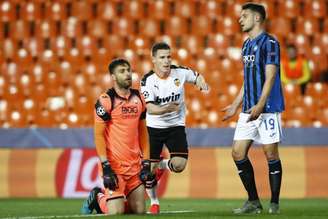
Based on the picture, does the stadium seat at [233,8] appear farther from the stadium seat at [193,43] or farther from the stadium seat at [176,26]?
the stadium seat at [176,26]

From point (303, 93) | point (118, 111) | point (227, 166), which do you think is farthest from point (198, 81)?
point (303, 93)

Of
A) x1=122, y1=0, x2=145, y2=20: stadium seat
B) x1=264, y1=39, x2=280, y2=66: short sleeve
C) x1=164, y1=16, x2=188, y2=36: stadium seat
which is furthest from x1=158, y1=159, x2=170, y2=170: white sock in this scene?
x1=122, y1=0, x2=145, y2=20: stadium seat

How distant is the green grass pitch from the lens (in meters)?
8.31

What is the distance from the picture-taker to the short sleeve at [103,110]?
8.12 m

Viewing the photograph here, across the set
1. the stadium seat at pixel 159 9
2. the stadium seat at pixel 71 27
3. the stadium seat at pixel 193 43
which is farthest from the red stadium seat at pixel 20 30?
the stadium seat at pixel 193 43

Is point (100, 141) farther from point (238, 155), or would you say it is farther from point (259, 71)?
point (259, 71)

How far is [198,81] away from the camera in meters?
9.52

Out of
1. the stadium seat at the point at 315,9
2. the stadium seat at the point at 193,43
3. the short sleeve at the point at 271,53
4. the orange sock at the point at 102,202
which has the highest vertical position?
the stadium seat at the point at 315,9

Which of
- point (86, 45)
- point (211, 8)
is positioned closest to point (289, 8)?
point (211, 8)

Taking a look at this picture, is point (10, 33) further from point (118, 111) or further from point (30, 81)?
point (118, 111)

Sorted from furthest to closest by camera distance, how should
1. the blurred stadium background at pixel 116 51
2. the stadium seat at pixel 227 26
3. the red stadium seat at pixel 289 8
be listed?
the red stadium seat at pixel 289 8 < the stadium seat at pixel 227 26 < the blurred stadium background at pixel 116 51

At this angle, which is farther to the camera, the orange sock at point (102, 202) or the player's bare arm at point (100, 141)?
the orange sock at point (102, 202)

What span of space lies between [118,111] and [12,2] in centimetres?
1087

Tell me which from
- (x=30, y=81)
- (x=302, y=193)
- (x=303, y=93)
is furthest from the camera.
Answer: (x=30, y=81)
